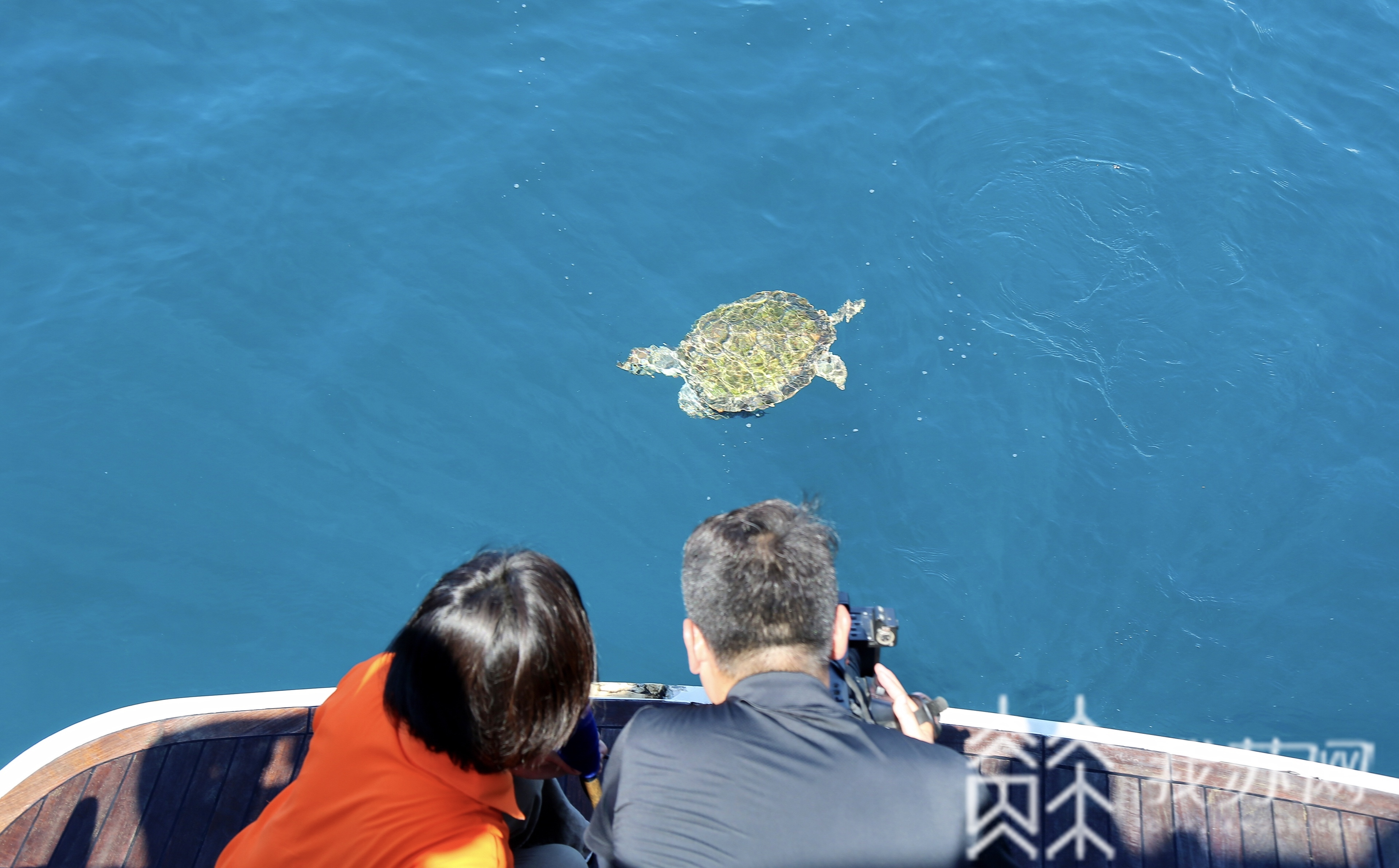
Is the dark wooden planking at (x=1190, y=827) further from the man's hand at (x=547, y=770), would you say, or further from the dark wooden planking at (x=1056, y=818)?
the man's hand at (x=547, y=770)

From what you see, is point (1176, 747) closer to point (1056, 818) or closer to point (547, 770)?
point (1056, 818)

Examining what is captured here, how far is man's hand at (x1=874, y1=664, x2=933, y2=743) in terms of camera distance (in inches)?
96.0

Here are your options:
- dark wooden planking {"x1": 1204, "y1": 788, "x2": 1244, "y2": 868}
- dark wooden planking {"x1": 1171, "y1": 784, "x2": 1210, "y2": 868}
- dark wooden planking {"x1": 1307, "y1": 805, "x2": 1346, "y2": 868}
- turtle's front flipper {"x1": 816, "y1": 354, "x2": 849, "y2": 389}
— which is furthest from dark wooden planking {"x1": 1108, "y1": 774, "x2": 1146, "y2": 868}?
turtle's front flipper {"x1": 816, "y1": 354, "x2": 849, "y2": 389}

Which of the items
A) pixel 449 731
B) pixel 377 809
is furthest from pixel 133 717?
pixel 449 731

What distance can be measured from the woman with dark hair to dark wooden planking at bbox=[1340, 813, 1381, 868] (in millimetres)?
3581

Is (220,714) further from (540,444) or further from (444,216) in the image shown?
(444,216)

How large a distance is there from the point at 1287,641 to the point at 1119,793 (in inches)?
109

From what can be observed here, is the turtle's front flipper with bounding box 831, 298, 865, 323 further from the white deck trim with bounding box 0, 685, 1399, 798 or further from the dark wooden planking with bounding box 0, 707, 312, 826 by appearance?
the dark wooden planking with bounding box 0, 707, 312, 826

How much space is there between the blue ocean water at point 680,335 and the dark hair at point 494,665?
363 centimetres

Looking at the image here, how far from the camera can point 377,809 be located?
1.83 m

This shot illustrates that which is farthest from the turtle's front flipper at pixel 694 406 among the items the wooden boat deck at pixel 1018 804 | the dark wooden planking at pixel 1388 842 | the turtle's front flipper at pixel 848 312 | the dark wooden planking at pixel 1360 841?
the dark wooden planking at pixel 1388 842

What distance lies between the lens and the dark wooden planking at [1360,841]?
3.44m

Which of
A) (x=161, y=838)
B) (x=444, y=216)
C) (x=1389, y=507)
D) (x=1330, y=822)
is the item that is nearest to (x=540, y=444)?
(x=444, y=216)

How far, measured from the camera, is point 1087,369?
240 inches
